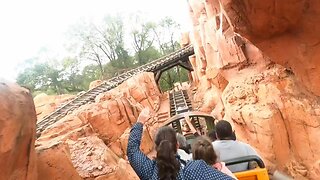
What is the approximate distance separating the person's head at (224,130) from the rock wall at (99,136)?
68.0 inches

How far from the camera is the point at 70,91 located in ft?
120

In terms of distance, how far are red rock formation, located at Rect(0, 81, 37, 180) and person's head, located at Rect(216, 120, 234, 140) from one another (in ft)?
6.17

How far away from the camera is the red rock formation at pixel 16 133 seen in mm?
2693

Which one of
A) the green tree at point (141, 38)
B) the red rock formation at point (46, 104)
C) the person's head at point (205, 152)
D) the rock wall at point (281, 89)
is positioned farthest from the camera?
the green tree at point (141, 38)

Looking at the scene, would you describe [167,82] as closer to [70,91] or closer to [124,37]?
[124,37]

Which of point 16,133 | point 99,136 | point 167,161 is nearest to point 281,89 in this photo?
point 167,161

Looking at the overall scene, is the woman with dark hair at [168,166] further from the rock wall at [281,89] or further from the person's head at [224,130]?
the rock wall at [281,89]

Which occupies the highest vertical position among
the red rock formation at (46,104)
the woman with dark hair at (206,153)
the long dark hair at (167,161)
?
the long dark hair at (167,161)

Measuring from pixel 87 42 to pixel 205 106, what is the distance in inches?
1079

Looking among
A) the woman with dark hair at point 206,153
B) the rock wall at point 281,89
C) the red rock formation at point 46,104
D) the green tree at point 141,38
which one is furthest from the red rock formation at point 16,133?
the green tree at point 141,38

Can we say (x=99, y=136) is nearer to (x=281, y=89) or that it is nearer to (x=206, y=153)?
(x=281, y=89)

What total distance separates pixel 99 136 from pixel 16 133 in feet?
38.4

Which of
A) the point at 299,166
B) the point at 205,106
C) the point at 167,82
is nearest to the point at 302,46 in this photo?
the point at 299,166

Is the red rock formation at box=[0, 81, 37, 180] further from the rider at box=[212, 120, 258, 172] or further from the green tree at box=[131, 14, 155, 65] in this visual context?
the green tree at box=[131, 14, 155, 65]
